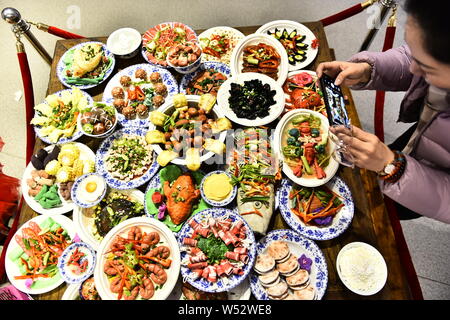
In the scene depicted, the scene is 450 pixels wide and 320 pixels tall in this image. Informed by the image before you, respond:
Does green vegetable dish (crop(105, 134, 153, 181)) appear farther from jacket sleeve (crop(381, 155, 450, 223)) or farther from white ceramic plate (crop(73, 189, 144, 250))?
jacket sleeve (crop(381, 155, 450, 223))

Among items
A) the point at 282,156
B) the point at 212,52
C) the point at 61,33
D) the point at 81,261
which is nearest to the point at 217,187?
the point at 282,156

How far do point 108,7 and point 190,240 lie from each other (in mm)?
4992

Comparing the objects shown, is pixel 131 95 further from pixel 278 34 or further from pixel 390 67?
pixel 390 67

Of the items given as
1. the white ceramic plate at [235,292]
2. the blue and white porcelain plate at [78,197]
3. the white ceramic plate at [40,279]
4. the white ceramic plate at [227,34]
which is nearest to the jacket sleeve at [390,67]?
the white ceramic plate at [227,34]

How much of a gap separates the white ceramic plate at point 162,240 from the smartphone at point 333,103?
1.41m

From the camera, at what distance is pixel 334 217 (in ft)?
7.73

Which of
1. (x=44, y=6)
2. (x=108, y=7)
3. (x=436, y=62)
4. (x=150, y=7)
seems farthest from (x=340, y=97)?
(x=44, y=6)

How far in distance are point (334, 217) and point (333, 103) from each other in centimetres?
88

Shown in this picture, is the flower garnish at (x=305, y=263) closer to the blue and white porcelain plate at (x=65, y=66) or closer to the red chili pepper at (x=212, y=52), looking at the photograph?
the red chili pepper at (x=212, y=52)

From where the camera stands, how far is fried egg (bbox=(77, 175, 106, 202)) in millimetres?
2445

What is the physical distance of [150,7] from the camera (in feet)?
17.5

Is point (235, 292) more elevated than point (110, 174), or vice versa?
point (110, 174)

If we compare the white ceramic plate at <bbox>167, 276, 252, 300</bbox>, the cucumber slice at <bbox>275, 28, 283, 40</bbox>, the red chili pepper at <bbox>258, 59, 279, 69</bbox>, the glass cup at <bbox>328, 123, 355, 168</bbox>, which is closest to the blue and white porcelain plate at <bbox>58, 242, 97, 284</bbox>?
the white ceramic plate at <bbox>167, 276, 252, 300</bbox>

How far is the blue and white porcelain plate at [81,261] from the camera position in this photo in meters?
2.21
